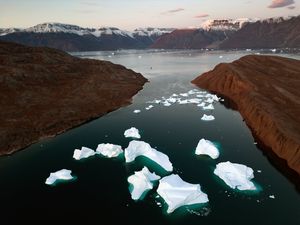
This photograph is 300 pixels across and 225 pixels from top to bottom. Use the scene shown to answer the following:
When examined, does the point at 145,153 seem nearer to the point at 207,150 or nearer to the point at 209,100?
the point at 207,150

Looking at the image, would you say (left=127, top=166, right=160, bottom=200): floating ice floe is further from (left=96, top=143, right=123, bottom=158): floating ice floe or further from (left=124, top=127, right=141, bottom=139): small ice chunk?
(left=124, top=127, right=141, bottom=139): small ice chunk

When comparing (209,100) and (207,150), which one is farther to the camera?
(209,100)

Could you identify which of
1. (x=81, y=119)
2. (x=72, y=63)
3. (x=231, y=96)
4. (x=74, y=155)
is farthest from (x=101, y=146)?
(x=72, y=63)

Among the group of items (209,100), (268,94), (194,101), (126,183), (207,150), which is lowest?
(209,100)

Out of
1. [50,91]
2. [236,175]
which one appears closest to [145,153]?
[236,175]

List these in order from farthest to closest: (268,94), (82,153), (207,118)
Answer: (268,94)
(207,118)
(82,153)

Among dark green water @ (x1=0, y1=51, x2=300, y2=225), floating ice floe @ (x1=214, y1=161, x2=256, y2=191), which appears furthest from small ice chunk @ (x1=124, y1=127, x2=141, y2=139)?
floating ice floe @ (x1=214, y1=161, x2=256, y2=191)

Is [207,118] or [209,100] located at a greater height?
[207,118]
